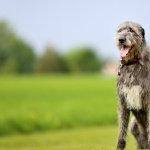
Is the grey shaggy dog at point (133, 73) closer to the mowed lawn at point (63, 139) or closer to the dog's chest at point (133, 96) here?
the dog's chest at point (133, 96)

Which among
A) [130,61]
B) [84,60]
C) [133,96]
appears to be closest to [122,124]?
[133,96]

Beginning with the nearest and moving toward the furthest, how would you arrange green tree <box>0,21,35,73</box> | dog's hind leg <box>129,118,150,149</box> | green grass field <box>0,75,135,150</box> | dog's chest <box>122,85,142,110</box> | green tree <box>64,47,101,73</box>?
1. dog's chest <box>122,85,142,110</box>
2. dog's hind leg <box>129,118,150,149</box>
3. green grass field <box>0,75,135,150</box>
4. green tree <box>0,21,35,73</box>
5. green tree <box>64,47,101,73</box>

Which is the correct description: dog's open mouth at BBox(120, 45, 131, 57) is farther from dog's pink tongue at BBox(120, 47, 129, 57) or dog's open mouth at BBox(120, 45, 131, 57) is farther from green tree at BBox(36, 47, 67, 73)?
green tree at BBox(36, 47, 67, 73)

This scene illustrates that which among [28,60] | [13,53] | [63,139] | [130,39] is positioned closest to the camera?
[130,39]

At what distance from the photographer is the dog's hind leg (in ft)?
43.0

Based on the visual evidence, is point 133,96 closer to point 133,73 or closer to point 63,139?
point 133,73

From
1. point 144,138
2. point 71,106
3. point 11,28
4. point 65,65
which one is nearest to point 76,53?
point 11,28

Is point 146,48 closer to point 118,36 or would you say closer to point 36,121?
point 118,36

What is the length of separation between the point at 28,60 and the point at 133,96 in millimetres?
112198

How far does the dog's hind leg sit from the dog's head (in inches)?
73.4

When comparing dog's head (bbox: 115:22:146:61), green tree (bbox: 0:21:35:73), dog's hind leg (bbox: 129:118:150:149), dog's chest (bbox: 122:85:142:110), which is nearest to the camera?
dog's head (bbox: 115:22:146:61)

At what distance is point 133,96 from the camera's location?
1207 centimetres

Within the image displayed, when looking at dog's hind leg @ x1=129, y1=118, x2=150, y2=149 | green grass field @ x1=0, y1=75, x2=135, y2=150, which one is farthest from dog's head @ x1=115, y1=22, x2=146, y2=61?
green grass field @ x1=0, y1=75, x2=135, y2=150

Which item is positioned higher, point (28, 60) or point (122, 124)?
point (28, 60)
